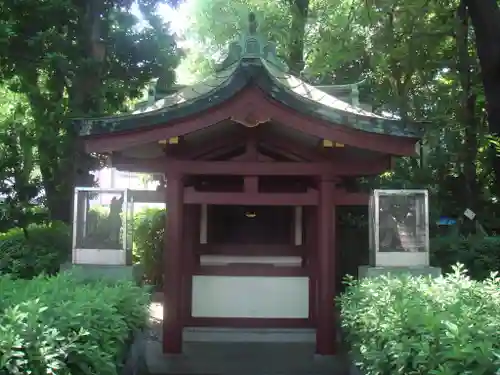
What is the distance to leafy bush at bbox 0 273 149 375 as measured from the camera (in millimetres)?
3326

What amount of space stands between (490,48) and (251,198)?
519cm

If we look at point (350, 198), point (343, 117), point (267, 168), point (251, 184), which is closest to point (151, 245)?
point (251, 184)

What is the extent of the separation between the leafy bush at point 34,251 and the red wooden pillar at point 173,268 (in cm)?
248

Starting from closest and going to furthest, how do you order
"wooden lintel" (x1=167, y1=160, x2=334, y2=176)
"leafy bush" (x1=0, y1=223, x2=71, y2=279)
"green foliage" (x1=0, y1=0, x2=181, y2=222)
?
1. "wooden lintel" (x1=167, y1=160, x2=334, y2=176)
2. "leafy bush" (x1=0, y1=223, x2=71, y2=279)
3. "green foliage" (x1=0, y1=0, x2=181, y2=222)

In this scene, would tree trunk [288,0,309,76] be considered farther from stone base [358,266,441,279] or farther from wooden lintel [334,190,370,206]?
stone base [358,266,441,279]

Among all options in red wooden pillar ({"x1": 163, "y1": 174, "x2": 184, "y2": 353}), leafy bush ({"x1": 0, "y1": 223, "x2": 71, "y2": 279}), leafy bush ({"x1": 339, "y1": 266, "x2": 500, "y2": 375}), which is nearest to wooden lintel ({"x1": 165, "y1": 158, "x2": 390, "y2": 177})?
red wooden pillar ({"x1": 163, "y1": 174, "x2": 184, "y2": 353})

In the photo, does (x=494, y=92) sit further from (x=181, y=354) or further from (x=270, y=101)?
(x=181, y=354)

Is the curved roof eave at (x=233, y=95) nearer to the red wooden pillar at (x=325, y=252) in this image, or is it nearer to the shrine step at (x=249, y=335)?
the red wooden pillar at (x=325, y=252)

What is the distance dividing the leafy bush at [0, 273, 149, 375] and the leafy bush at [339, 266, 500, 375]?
197 centimetres

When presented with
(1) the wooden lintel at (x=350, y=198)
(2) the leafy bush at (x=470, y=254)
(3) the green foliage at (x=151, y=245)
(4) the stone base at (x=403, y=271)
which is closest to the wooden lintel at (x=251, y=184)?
(1) the wooden lintel at (x=350, y=198)

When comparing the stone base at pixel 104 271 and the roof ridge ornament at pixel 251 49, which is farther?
the roof ridge ornament at pixel 251 49

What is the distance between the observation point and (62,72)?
10.4 m

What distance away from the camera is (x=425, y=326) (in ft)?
12.6

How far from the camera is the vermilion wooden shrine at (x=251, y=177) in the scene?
6734 mm
